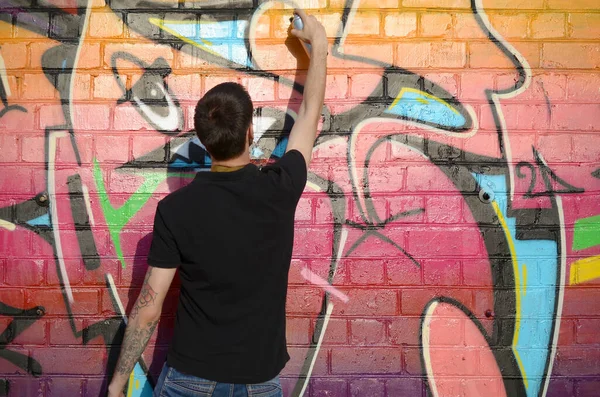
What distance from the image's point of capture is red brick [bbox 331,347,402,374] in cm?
272

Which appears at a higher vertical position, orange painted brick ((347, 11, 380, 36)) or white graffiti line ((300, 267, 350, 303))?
orange painted brick ((347, 11, 380, 36))

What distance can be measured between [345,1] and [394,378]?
6.38ft

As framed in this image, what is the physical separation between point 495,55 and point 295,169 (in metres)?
1.34

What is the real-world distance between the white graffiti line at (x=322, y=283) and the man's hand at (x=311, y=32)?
43.6 inches

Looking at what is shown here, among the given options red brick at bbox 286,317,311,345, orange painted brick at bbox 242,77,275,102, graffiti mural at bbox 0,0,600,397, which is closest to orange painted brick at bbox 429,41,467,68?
graffiti mural at bbox 0,0,600,397

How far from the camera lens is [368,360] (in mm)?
2727

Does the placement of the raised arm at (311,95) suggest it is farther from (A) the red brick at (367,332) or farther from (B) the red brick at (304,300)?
(A) the red brick at (367,332)

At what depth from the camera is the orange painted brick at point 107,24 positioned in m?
2.75

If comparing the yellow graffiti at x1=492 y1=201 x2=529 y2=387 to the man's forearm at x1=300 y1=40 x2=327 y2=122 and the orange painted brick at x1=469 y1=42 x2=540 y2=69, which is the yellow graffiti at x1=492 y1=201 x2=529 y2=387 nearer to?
the orange painted brick at x1=469 y1=42 x2=540 y2=69

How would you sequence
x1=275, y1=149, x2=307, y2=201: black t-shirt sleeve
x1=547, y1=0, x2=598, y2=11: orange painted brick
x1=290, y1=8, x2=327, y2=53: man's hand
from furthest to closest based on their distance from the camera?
x1=547, y1=0, x2=598, y2=11: orange painted brick
x1=290, y1=8, x2=327, y2=53: man's hand
x1=275, y1=149, x2=307, y2=201: black t-shirt sleeve

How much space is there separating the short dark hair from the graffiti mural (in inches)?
30.0

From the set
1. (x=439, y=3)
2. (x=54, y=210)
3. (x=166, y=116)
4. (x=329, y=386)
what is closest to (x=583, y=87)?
(x=439, y=3)

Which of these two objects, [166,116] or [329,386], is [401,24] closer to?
[166,116]

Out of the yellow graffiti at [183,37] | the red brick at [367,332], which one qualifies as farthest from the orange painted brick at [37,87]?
the red brick at [367,332]
